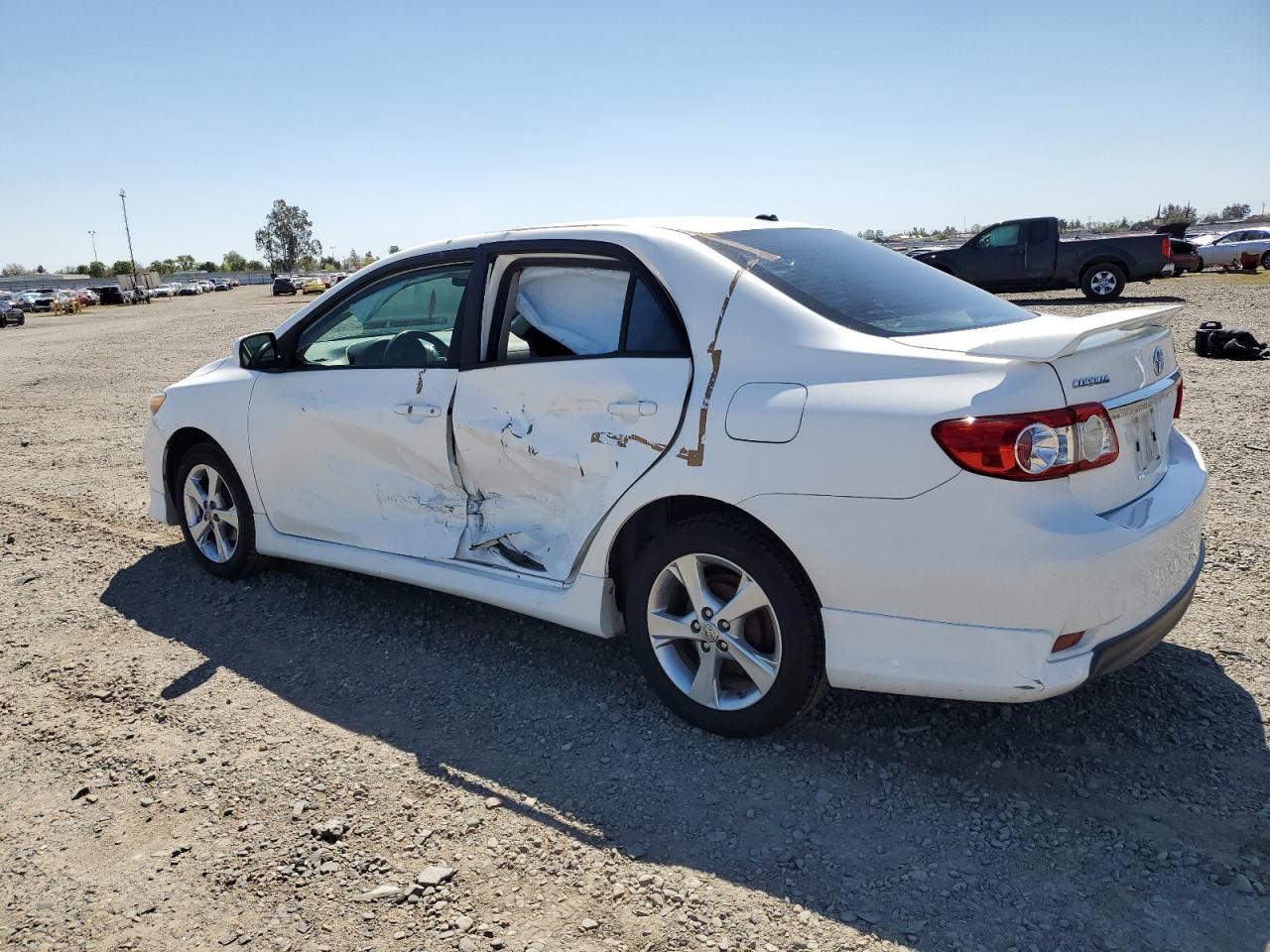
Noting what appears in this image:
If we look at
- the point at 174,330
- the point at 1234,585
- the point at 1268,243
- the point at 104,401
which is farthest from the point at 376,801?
the point at 1268,243

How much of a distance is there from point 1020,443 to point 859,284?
106cm

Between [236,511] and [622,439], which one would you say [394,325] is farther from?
[622,439]

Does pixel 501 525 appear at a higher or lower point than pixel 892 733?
higher

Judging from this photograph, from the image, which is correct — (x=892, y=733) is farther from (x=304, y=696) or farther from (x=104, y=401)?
(x=104, y=401)

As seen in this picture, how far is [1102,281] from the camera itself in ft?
62.7

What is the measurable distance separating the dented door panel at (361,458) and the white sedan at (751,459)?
1 cm

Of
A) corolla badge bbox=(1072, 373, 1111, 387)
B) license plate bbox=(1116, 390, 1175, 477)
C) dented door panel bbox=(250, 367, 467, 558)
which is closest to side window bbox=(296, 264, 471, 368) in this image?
dented door panel bbox=(250, 367, 467, 558)

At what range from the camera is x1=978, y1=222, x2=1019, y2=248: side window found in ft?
63.5

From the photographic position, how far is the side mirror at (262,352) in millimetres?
4578

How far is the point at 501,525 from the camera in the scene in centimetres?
378

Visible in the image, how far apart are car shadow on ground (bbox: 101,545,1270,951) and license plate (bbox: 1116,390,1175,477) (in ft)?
3.03

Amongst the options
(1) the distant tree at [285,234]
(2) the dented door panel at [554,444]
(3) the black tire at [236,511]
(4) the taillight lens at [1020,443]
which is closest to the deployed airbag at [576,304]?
(2) the dented door panel at [554,444]

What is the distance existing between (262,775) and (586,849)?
3.88 feet

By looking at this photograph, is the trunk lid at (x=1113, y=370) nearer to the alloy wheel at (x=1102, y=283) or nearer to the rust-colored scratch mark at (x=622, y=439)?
the rust-colored scratch mark at (x=622, y=439)
